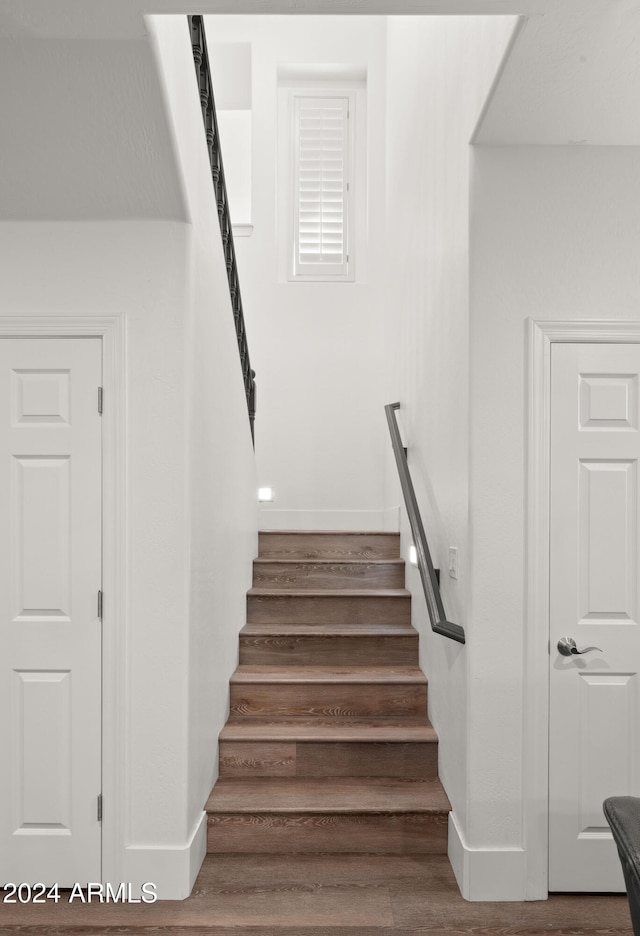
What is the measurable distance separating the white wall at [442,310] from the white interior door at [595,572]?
343mm

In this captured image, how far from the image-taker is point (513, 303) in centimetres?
260

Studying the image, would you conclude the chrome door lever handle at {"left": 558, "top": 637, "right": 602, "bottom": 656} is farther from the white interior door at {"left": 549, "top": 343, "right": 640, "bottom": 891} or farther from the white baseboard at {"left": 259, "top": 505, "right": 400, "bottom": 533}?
the white baseboard at {"left": 259, "top": 505, "right": 400, "bottom": 533}

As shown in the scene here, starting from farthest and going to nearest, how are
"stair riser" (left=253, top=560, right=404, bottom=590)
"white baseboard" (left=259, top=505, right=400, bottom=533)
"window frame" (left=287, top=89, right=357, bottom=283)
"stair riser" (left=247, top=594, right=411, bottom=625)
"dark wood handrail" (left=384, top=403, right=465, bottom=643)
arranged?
1. "window frame" (left=287, top=89, right=357, bottom=283)
2. "white baseboard" (left=259, top=505, right=400, bottom=533)
3. "stair riser" (left=253, top=560, right=404, bottom=590)
4. "stair riser" (left=247, top=594, right=411, bottom=625)
5. "dark wood handrail" (left=384, top=403, right=465, bottom=643)

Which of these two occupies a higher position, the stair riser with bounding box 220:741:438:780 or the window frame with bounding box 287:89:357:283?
the window frame with bounding box 287:89:357:283

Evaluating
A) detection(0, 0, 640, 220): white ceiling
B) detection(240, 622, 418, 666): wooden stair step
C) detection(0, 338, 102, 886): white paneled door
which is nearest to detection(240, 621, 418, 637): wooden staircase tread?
detection(240, 622, 418, 666): wooden stair step

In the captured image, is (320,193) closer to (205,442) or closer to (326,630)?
(205,442)

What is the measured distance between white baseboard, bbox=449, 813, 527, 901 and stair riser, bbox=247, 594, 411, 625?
1.44 m

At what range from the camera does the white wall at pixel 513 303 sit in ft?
8.48

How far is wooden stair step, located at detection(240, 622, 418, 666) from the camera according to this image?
3.61 meters

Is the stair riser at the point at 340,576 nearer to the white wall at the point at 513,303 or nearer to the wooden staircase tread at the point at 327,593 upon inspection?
the wooden staircase tread at the point at 327,593

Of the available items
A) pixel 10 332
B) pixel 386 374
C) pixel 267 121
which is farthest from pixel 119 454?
pixel 267 121

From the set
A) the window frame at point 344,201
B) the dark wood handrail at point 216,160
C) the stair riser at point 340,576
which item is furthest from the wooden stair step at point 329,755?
the window frame at point 344,201

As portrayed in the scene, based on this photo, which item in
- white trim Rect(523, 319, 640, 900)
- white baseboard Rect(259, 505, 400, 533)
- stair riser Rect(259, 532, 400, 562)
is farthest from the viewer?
white baseboard Rect(259, 505, 400, 533)

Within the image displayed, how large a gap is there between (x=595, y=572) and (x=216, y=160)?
7.56 ft
